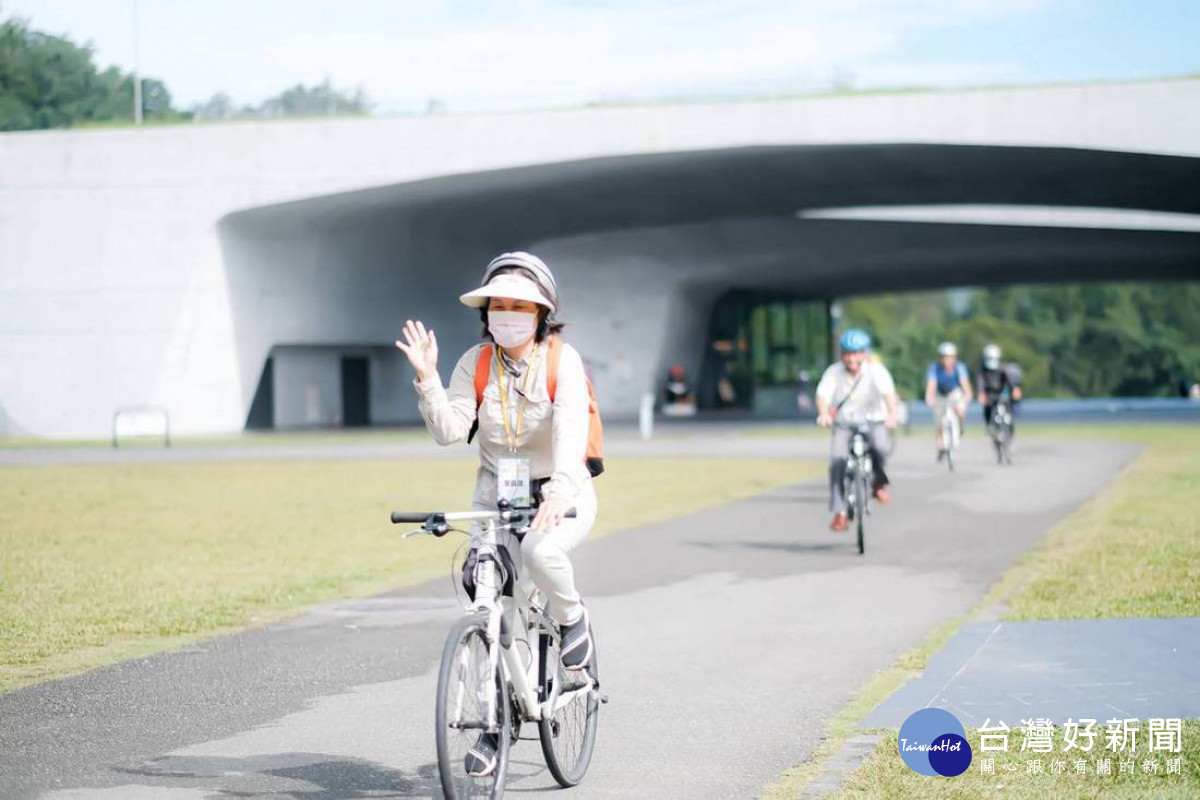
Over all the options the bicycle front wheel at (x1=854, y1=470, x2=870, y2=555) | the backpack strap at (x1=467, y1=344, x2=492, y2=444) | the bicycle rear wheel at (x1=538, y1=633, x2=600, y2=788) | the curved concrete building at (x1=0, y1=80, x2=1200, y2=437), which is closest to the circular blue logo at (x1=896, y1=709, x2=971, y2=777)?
the bicycle rear wheel at (x1=538, y1=633, x2=600, y2=788)

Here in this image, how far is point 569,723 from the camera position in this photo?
5.68m

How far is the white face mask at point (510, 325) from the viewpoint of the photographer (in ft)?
17.7

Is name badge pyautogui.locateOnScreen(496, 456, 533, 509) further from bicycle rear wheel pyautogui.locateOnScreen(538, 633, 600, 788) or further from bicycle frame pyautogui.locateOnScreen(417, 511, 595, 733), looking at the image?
bicycle rear wheel pyautogui.locateOnScreen(538, 633, 600, 788)

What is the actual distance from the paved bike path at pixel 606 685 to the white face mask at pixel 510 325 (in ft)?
5.09

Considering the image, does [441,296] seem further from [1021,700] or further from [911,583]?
[1021,700]

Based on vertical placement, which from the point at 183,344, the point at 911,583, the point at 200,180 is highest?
the point at 200,180

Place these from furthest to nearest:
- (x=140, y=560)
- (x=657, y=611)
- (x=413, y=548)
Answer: (x=413, y=548) < (x=140, y=560) < (x=657, y=611)

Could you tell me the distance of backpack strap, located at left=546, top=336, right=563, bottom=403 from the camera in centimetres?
539

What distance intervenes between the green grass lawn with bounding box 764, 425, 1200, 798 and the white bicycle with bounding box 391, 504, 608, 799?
30.0 inches

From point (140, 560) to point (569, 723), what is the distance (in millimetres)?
8178

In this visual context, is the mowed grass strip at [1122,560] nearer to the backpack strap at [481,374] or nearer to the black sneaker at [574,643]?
the black sneaker at [574,643]

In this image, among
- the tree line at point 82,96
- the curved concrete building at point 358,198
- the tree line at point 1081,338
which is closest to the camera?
the curved concrete building at point 358,198

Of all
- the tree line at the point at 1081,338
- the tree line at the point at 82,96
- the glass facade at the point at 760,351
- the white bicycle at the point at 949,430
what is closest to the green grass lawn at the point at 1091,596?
the white bicycle at the point at 949,430

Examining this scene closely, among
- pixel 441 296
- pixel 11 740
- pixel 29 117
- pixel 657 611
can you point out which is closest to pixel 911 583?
pixel 657 611
